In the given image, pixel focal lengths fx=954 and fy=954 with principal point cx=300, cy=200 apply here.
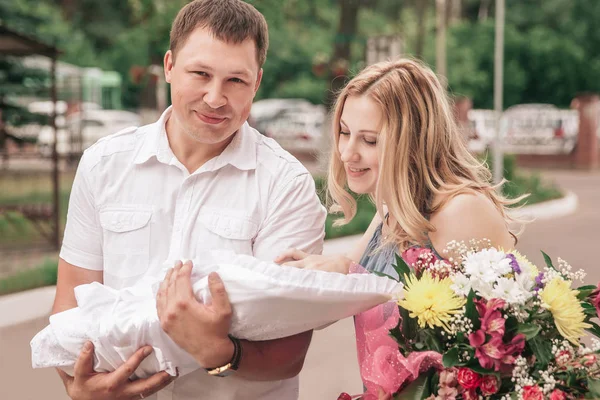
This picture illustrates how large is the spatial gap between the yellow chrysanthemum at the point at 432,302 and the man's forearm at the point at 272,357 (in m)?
0.36

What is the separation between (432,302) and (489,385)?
22 centimetres

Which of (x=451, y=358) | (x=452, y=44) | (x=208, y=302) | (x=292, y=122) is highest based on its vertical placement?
(x=452, y=44)

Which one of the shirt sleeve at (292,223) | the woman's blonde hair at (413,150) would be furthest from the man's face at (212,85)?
the woman's blonde hair at (413,150)

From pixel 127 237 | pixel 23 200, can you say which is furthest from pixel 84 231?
pixel 23 200

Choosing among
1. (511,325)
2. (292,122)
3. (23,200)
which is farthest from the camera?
(292,122)

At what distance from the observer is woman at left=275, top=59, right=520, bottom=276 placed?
285cm

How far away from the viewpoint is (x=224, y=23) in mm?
2533

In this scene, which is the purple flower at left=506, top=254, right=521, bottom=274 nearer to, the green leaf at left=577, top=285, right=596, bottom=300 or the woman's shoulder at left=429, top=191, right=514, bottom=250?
the green leaf at left=577, top=285, right=596, bottom=300

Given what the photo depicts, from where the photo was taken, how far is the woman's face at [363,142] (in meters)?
2.86

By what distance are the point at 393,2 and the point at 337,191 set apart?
2805 cm

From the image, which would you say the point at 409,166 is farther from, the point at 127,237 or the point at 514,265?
the point at 127,237

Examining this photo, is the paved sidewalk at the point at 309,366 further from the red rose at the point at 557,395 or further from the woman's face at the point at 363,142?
the red rose at the point at 557,395

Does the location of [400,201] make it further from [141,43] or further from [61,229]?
[141,43]

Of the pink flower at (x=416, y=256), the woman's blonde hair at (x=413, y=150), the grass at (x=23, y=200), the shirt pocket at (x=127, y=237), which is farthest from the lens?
the grass at (x=23, y=200)
